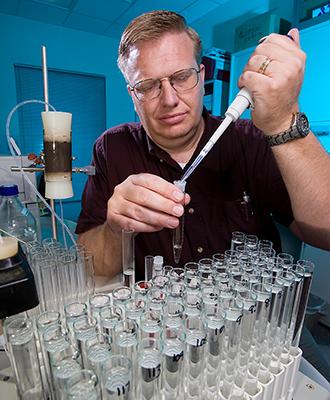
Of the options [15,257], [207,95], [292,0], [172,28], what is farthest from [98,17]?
[15,257]

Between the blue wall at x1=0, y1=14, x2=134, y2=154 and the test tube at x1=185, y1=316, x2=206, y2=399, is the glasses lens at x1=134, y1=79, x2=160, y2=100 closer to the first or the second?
the test tube at x1=185, y1=316, x2=206, y2=399

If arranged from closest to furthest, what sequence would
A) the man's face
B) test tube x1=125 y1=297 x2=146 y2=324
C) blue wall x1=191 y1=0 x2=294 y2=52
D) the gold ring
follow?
test tube x1=125 y1=297 x2=146 y2=324 < the gold ring < the man's face < blue wall x1=191 y1=0 x2=294 y2=52

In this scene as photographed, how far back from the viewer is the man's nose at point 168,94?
3.25 feet

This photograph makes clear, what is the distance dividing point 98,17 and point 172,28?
3047 millimetres

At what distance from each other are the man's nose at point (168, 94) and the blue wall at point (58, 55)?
3291 millimetres

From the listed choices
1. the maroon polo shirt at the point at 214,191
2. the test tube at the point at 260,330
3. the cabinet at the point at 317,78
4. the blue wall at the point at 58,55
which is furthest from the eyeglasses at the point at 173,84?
the blue wall at the point at 58,55

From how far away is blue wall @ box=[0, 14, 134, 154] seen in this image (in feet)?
11.2

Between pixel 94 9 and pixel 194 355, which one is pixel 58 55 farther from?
pixel 194 355

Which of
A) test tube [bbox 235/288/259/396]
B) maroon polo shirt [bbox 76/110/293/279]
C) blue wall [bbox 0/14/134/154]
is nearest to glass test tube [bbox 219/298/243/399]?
test tube [bbox 235/288/259/396]

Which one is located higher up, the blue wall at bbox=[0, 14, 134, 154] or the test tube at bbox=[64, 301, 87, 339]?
the blue wall at bbox=[0, 14, 134, 154]

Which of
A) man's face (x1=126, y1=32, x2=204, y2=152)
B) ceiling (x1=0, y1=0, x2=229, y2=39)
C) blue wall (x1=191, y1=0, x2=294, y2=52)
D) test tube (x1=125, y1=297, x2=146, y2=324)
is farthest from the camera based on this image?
ceiling (x1=0, y1=0, x2=229, y2=39)

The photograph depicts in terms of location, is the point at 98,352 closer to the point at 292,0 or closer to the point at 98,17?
the point at 292,0

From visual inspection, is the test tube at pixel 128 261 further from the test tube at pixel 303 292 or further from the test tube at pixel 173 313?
the test tube at pixel 303 292

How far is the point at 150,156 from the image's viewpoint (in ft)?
4.01
